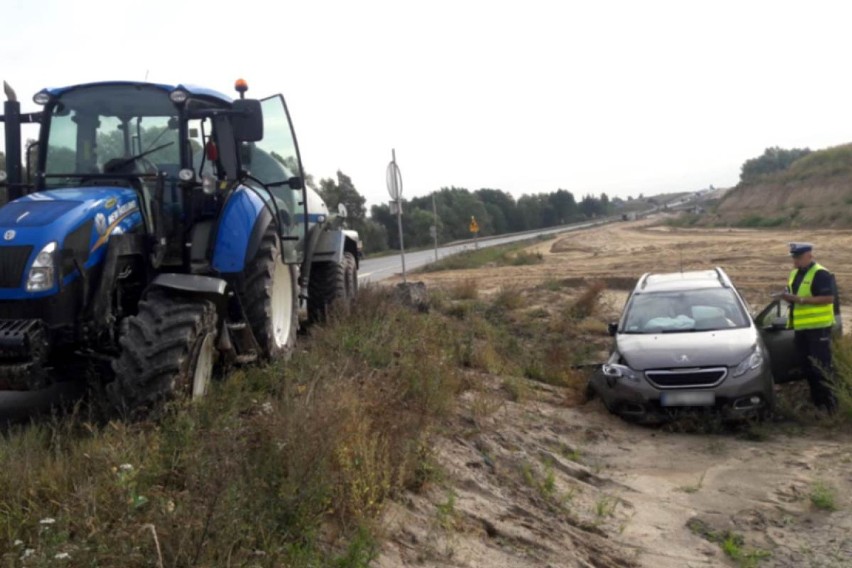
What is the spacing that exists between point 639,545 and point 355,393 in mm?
2162

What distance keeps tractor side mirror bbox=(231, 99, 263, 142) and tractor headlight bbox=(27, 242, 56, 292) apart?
6.32ft

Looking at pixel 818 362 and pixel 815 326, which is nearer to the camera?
pixel 818 362

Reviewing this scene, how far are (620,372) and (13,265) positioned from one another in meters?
5.98

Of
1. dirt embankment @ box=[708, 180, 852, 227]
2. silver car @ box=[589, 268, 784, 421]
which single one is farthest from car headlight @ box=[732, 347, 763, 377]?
dirt embankment @ box=[708, 180, 852, 227]

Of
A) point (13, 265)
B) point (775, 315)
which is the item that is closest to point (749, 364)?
point (775, 315)

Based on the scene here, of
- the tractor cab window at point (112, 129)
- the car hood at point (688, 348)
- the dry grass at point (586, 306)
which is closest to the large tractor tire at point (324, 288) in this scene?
the car hood at point (688, 348)

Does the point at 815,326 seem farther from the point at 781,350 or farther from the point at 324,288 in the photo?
the point at 324,288

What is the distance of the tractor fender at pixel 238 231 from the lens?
7.51 metres

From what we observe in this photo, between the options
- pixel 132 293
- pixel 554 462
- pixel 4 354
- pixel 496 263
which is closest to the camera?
pixel 4 354

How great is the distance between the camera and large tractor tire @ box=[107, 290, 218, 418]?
19.4 ft

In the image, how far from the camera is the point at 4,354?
5.83m

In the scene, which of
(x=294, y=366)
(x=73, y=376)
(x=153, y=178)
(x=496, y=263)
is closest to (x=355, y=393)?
(x=294, y=366)

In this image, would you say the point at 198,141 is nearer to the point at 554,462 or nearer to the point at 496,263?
the point at 554,462

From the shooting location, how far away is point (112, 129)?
24.9 feet
